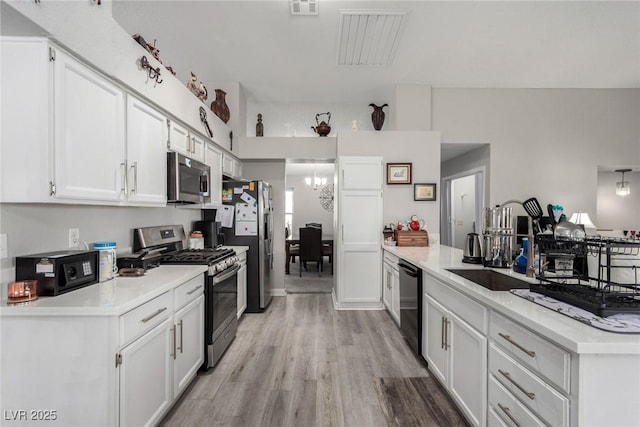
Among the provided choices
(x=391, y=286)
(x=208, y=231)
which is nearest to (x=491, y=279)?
(x=391, y=286)

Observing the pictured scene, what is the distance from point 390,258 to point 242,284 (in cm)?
180

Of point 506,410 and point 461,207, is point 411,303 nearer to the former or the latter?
point 506,410

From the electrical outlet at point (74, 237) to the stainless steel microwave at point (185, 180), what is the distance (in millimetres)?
656

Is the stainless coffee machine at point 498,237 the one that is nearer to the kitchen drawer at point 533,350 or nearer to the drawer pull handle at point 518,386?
the kitchen drawer at point 533,350

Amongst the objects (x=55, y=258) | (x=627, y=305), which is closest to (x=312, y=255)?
(x=55, y=258)

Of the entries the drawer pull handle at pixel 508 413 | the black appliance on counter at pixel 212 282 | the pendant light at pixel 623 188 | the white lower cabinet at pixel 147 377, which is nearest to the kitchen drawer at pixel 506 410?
the drawer pull handle at pixel 508 413

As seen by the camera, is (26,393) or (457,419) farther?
(457,419)

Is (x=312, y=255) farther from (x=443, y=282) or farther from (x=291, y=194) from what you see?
(x=443, y=282)

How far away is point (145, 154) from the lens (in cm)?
210

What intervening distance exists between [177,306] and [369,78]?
140 inches

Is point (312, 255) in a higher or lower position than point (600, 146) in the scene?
lower

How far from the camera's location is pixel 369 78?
13.3 ft

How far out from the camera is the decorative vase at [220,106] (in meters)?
3.94

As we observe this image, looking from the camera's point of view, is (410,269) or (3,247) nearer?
(3,247)
